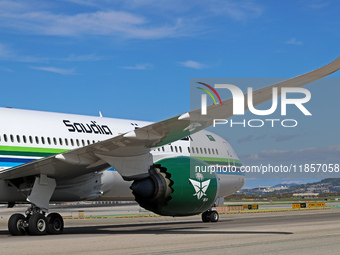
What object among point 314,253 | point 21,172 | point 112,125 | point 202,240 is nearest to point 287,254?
point 314,253

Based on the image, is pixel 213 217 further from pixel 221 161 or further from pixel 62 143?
pixel 62 143

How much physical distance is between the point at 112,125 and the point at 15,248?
903 centimetres

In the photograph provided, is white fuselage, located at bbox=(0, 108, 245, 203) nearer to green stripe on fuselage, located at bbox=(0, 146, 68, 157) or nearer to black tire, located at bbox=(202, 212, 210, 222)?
green stripe on fuselage, located at bbox=(0, 146, 68, 157)

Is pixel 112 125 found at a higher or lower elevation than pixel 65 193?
higher

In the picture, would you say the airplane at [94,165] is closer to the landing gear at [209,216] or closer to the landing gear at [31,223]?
the landing gear at [31,223]

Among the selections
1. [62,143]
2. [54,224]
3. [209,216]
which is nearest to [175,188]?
[54,224]

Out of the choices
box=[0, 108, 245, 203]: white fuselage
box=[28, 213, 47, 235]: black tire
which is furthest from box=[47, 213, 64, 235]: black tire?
box=[0, 108, 245, 203]: white fuselage

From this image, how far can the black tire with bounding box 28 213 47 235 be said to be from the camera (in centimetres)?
1639

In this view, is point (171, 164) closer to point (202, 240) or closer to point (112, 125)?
point (202, 240)

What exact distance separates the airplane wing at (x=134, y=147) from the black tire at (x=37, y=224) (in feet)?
4.10

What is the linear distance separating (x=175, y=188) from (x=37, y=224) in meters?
4.16

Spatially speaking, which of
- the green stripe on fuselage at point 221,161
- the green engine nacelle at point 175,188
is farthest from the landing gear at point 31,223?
the green stripe on fuselage at point 221,161

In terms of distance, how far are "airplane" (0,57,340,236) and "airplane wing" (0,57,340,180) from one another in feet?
0.08

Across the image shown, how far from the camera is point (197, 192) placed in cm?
1722
